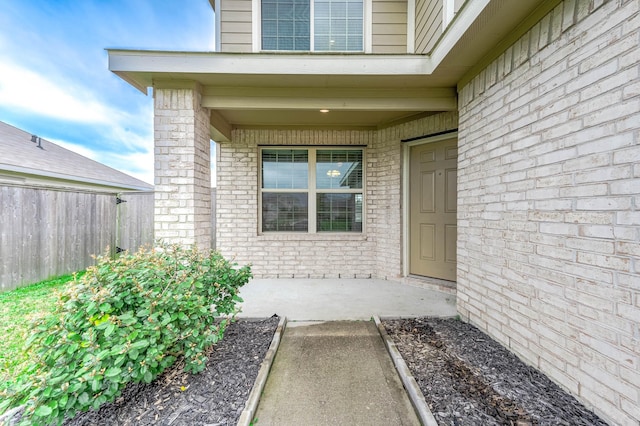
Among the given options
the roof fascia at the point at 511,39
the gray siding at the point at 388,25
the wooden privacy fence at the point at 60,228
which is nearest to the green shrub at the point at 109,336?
the roof fascia at the point at 511,39

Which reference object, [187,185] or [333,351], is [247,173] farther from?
[333,351]

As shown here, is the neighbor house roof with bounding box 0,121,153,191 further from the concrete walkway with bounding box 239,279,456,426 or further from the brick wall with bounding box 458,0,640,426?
the brick wall with bounding box 458,0,640,426

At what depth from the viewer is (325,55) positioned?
3041mm

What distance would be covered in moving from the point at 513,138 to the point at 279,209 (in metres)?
3.71

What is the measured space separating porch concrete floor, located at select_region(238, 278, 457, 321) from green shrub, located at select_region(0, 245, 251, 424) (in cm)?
135

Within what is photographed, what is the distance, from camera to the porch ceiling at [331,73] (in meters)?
2.50

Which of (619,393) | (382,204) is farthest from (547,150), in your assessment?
(382,204)

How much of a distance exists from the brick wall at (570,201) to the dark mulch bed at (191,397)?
2.15 m

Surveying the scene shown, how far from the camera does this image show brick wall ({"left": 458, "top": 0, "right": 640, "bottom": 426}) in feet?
5.00

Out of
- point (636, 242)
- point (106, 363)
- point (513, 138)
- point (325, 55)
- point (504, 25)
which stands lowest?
point (106, 363)

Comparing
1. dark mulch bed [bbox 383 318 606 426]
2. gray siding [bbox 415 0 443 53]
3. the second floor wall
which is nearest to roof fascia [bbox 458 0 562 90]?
gray siding [bbox 415 0 443 53]

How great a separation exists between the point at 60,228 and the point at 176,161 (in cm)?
332

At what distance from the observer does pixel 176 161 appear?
10.7 feet

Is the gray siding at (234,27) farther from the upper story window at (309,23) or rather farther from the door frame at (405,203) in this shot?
the door frame at (405,203)
